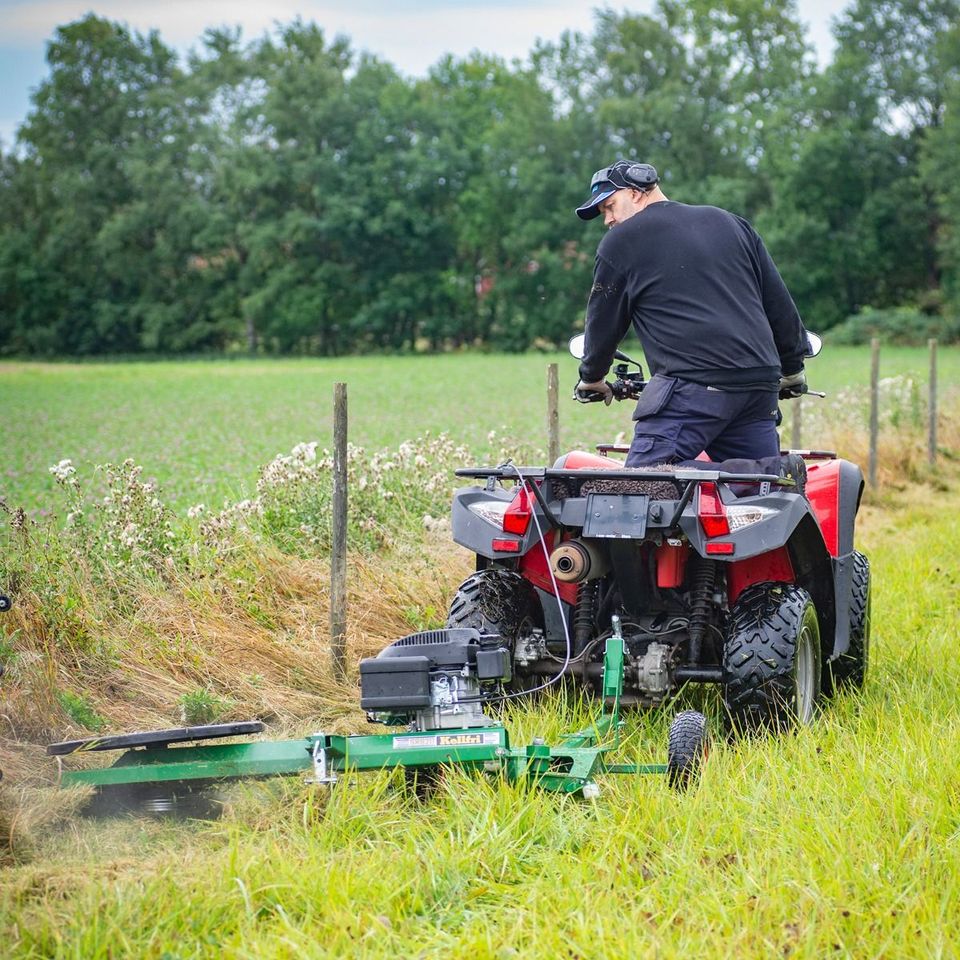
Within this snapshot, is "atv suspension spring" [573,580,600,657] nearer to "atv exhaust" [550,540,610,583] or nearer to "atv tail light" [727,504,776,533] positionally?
"atv exhaust" [550,540,610,583]

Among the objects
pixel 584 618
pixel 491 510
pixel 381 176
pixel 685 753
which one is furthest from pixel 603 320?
pixel 381 176

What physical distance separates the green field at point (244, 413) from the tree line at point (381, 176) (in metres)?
14.3

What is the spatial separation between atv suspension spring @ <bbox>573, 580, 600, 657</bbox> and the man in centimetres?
45

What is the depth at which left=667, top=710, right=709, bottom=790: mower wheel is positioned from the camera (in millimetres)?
3844

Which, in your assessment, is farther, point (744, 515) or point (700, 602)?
point (700, 602)

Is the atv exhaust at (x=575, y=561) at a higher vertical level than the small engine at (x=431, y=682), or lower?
higher

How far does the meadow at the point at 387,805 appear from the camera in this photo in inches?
119

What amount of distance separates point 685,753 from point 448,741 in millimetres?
688

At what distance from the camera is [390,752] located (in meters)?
3.73

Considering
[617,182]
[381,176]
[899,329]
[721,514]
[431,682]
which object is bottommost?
[431,682]

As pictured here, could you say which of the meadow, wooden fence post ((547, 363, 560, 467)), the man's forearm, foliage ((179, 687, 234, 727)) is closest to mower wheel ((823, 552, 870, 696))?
the meadow

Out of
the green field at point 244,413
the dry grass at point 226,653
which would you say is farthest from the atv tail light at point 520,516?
the green field at point 244,413

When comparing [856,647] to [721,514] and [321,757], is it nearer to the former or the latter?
[721,514]

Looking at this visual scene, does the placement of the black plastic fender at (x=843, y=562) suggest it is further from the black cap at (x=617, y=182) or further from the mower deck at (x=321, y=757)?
the mower deck at (x=321, y=757)
